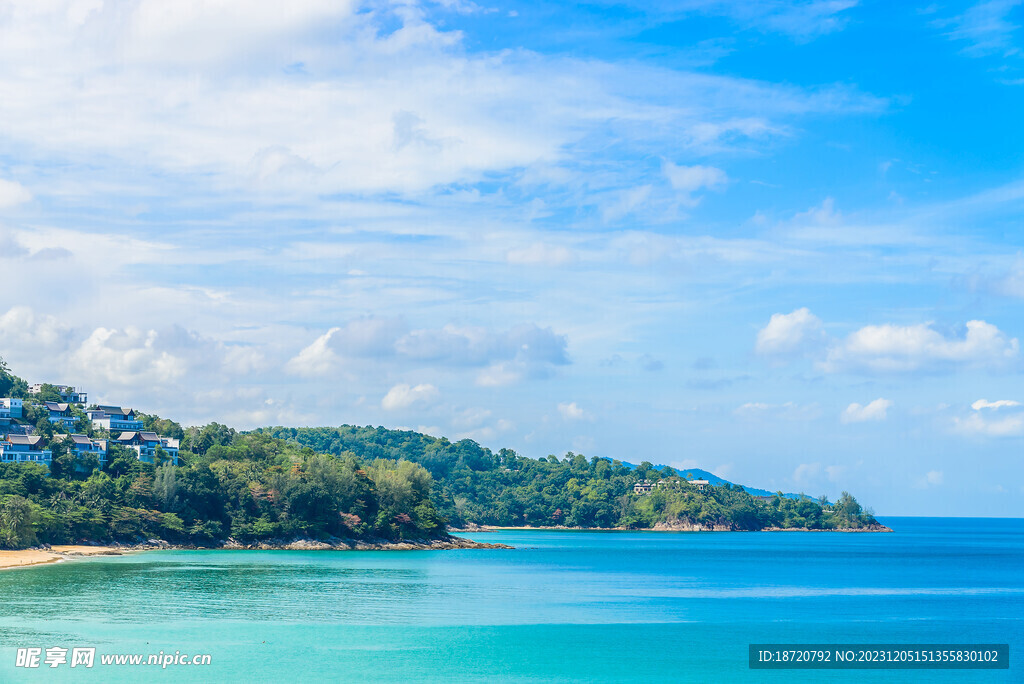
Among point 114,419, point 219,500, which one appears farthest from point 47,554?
point 114,419

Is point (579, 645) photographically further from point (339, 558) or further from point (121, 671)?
point (339, 558)

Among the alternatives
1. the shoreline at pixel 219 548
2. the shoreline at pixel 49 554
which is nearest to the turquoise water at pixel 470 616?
the shoreline at pixel 49 554

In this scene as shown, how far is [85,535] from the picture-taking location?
88438 mm

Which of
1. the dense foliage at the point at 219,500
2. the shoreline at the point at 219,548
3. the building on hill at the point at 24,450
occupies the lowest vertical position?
the shoreline at the point at 219,548

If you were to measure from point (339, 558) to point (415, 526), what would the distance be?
21356mm

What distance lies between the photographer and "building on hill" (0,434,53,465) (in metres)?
99.4

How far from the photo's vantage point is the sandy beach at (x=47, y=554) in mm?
71438

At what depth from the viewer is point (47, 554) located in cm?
7962

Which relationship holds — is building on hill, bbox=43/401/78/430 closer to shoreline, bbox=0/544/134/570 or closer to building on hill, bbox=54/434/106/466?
building on hill, bbox=54/434/106/466

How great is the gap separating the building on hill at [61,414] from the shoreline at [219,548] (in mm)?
30310

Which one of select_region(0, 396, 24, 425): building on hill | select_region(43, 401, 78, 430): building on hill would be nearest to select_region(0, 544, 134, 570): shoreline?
select_region(0, 396, 24, 425): building on hill

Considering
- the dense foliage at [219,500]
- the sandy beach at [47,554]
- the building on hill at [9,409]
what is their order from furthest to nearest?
the building on hill at [9,409] < the dense foliage at [219,500] < the sandy beach at [47,554]

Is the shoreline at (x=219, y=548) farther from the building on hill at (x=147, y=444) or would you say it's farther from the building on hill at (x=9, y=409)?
the building on hill at (x=9, y=409)

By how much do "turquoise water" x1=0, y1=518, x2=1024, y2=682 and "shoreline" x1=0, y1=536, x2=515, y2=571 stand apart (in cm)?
308
